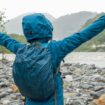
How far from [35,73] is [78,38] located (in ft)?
2.05

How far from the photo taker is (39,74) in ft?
17.5

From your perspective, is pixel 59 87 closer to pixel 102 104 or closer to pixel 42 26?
pixel 42 26

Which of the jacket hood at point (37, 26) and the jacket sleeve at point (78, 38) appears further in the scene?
the jacket hood at point (37, 26)

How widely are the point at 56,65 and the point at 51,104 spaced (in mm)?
455

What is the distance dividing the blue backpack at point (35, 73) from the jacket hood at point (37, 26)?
13 centimetres

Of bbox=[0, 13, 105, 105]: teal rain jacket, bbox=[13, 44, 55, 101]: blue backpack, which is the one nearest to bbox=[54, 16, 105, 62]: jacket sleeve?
bbox=[0, 13, 105, 105]: teal rain jacket

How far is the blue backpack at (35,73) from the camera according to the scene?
17.5 ft

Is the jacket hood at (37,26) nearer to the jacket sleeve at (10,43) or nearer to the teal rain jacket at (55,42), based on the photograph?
the teal rain jacket at (55,42)

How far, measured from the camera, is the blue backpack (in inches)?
210

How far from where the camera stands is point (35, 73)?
17.5 ft

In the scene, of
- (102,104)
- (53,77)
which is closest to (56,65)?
A: (53,77)

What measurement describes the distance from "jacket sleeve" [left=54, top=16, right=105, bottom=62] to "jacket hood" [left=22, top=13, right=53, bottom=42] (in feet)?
0.55

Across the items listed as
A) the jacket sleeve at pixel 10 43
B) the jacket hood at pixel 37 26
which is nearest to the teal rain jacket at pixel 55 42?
the jacket hood at pixel 37 26

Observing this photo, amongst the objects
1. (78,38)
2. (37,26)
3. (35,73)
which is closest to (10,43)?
(37,26)
